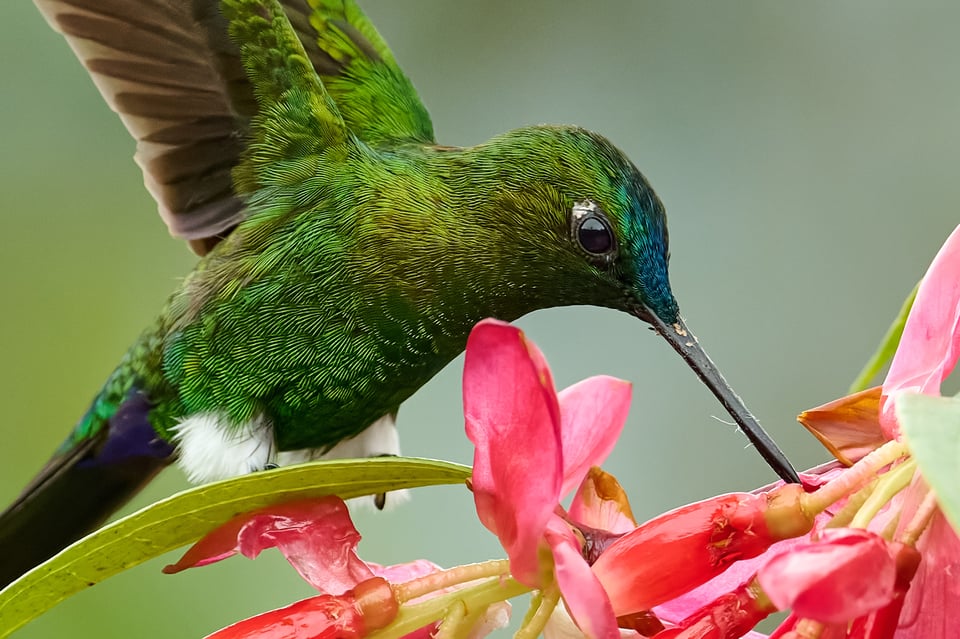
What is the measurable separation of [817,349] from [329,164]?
2.10m

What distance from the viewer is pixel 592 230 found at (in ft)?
4.11

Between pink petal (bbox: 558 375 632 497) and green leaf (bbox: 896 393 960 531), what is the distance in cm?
28

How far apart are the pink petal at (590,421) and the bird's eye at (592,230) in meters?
0.50

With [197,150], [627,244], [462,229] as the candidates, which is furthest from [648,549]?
[197,150]

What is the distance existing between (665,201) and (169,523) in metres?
2.78

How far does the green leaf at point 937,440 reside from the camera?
403 millimetres

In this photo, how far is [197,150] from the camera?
5.24ft

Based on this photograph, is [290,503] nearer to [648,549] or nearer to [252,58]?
[648,549]

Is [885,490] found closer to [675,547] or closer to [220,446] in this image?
[675,547]

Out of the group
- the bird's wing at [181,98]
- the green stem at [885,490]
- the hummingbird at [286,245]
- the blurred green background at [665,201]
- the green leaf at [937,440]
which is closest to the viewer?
the green leaf at [937,440]

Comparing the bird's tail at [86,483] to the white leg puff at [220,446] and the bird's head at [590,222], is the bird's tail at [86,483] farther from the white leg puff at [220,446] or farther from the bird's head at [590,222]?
the bird's head at [590,222]

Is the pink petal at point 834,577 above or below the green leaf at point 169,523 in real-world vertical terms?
below

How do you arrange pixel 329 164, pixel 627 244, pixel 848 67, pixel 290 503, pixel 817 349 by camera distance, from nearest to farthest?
1. pixel 290 503
2. pixel 627 244
3. pixel 329 164
4. pixel 817 349
5. pixel 848 67

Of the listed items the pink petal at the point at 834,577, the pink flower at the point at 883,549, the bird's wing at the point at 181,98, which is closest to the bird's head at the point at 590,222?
the bird's wing at the point at 181,98
